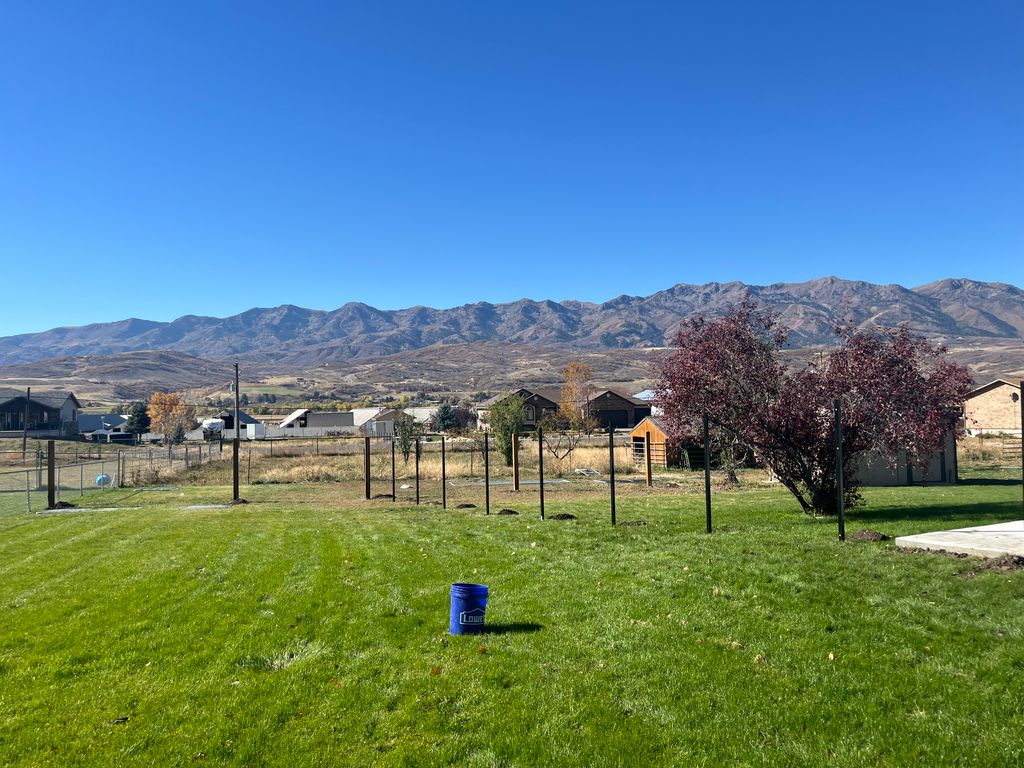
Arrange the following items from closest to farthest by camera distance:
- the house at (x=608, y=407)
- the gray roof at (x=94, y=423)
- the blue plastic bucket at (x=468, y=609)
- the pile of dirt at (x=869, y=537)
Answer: the blue plastic bucket at (x=468, y=609)
the pile of dirt at (x=869, y=537)
the house at (x=608, y=407)
the gray roof at (x=94, y=423)

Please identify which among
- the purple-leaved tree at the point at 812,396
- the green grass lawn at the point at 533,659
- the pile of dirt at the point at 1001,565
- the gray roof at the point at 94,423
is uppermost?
the gray roof at the point at 94,423

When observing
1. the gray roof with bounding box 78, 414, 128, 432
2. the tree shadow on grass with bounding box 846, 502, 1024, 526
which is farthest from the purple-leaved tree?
the gray roof with bounding box 78, 414, 128, 432

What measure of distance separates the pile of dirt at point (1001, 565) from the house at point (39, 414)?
378ft

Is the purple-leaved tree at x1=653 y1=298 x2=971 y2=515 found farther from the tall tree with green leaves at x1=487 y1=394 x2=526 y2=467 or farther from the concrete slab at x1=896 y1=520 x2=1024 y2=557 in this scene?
the tall tree with green leaves at x1=487 y1=394 x2=526 y2=467

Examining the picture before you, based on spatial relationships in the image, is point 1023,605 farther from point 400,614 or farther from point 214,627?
point 214,627

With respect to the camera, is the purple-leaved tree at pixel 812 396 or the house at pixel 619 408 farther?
the house at pixel 619 408

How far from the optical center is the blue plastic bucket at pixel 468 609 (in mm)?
7699

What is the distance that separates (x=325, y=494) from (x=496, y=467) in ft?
50.7

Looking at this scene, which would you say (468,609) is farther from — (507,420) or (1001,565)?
(507,420)

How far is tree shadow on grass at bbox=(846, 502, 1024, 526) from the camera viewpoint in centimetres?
1342

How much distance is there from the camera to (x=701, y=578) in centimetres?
902

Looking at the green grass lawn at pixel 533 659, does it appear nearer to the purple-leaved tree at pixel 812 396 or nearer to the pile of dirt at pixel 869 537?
the pile of dirt at pixel 869 537

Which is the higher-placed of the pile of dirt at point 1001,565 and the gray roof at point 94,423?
the gray roof at point 94,423

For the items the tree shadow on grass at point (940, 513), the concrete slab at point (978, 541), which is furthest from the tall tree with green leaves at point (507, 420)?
the concrete slab at point (978, 541)
